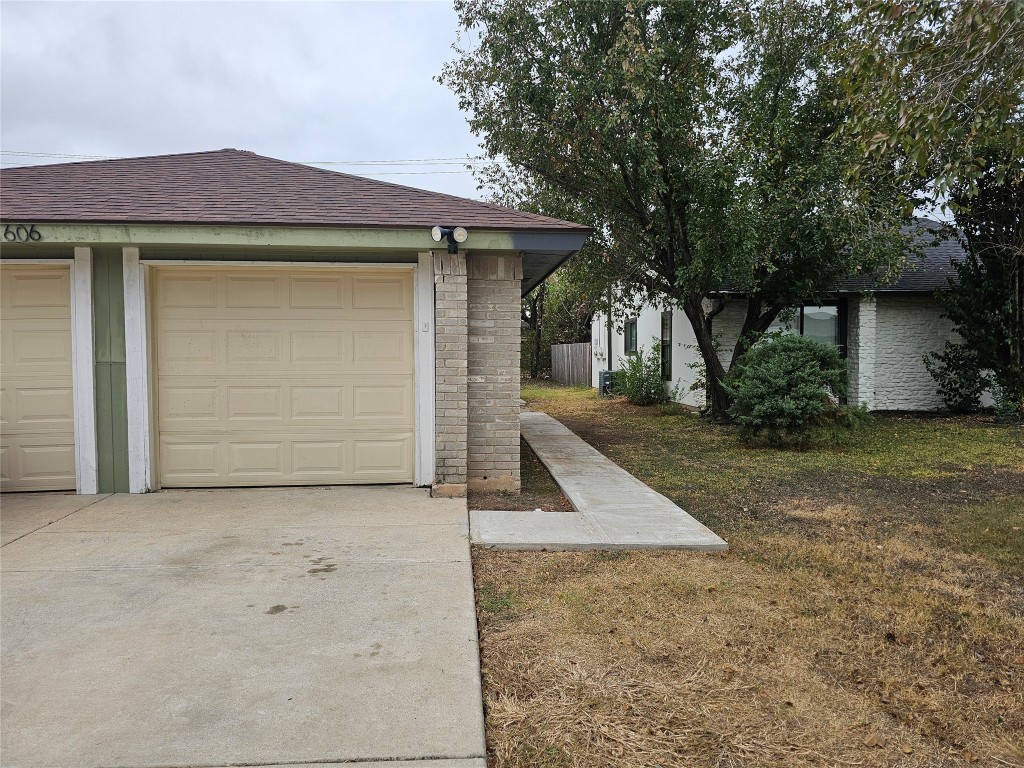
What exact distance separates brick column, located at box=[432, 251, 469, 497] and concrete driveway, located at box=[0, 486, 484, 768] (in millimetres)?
954

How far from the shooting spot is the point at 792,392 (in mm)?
10219

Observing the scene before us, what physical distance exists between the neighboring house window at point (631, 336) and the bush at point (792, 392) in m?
10.3

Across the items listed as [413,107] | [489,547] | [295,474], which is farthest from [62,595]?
[413,107]

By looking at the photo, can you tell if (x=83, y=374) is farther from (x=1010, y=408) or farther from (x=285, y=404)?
(x=1010, y=408)

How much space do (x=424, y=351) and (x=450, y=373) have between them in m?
0.36

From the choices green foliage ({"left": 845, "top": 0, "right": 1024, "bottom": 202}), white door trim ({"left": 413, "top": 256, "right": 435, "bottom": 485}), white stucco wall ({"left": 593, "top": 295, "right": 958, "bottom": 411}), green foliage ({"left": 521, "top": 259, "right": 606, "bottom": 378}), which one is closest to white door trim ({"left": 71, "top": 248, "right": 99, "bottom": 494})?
white door trim ({"left": 413, "top": 256, "right": 435, "bottom": 485})

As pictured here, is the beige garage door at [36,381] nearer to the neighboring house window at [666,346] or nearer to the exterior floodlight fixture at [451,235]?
the exterior floodlight fixture at [451,235]

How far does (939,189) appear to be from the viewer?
173 inches

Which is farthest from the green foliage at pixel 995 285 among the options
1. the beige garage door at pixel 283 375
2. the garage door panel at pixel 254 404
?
the garage door panel at pixel 254 404

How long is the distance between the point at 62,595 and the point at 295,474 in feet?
10.2

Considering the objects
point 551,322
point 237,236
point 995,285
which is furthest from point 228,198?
point 551,322

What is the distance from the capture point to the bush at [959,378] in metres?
14.3

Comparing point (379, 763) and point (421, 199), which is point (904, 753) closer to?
point (379, 763)

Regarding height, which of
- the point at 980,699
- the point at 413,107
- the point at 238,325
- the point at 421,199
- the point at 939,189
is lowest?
the point at 980,699
